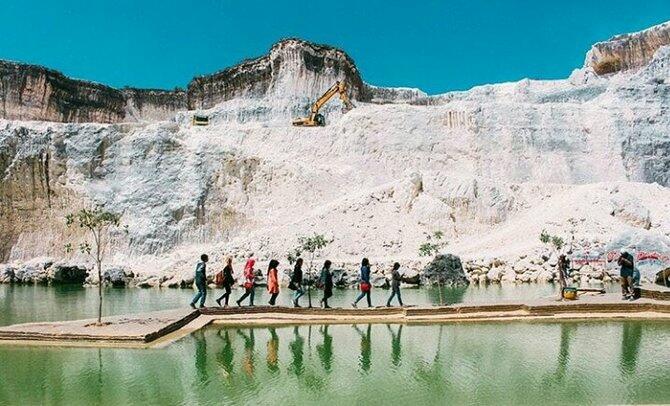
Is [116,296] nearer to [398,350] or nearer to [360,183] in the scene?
[398,350]

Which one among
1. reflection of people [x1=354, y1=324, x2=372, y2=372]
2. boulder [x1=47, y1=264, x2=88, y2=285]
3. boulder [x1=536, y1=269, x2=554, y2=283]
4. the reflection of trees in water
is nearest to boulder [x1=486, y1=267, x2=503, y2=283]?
boulder [x1=536, y1=269, x2=554, y2=283]

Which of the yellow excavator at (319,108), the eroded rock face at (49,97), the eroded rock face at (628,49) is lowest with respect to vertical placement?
the yellow excavator at (319,108)

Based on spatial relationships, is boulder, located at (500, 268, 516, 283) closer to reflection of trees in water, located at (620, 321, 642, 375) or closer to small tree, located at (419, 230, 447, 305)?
small tree, located at (419, 230, 447, 305)

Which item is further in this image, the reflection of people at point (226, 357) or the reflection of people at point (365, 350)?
the reflection of people at point (365, 350)

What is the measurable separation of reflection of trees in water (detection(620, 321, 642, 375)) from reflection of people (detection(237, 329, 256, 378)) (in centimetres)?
532

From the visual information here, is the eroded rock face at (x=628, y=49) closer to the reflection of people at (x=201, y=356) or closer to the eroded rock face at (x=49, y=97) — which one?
the eroded rock face at (x=49, y=97)

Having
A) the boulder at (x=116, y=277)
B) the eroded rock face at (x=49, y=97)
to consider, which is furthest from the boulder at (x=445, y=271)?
the eroded rock face at (x=49, y=97)

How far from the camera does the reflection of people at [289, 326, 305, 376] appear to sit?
10.0 metres

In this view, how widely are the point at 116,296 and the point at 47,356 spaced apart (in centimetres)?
1718

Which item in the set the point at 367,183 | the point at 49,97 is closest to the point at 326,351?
the point at 367,183

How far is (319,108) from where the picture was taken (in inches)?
2233

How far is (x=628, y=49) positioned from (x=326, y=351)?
7541 centimetres

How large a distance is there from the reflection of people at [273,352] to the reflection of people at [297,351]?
258 mm

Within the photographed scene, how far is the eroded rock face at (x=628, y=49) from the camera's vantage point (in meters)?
73.0
